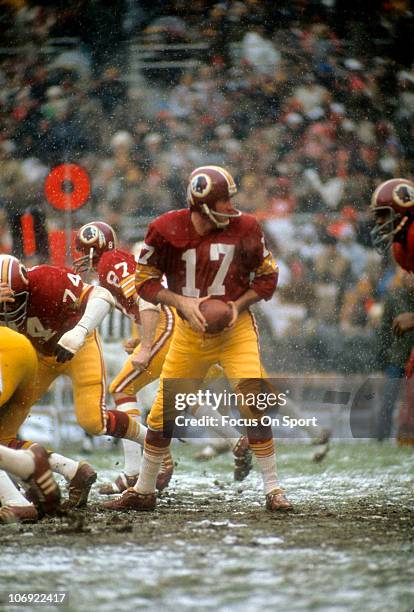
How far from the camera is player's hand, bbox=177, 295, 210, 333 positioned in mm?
5098

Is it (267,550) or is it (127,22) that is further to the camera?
(127,22)

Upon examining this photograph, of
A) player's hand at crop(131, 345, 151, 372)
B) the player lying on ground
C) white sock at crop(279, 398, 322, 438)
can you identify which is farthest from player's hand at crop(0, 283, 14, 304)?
white sock at crop(279, 398, 322, 438)

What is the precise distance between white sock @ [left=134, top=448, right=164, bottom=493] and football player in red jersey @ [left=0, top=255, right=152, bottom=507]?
0.81 feet

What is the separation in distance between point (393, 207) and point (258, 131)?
7.97 m

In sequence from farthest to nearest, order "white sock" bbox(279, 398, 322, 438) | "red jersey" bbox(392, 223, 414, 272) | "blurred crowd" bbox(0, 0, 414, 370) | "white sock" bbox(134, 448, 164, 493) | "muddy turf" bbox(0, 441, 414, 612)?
1. "blurred crowd" bbox(0, 0, 414, 370)
2. "white sock" bbox(279, 398, 322, 438)
3. "white sock" bbox(134, 448, 164, 493)
4. "red jersey" bbox(392, 223, 414, 272)
5. "muddy turf" bbox(0, 441, 414, 612)

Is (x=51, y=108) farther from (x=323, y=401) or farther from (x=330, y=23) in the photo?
(x=323, y=401)

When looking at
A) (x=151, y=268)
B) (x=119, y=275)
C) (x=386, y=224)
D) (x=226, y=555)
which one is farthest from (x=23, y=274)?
(x=226, y=555)

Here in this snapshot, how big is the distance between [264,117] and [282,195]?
109 cm

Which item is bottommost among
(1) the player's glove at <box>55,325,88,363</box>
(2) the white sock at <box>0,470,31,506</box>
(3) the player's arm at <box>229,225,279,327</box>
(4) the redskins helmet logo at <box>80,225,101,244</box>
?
(2) the white sock at <box>0,470,31,506</box>

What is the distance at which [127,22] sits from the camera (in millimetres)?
11508

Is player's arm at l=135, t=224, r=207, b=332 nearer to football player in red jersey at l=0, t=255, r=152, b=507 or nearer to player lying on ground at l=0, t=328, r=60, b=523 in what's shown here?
football player in red jersey at l=0, t=255, r=152, b=507

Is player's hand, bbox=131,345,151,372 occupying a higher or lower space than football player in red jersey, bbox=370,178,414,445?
lower

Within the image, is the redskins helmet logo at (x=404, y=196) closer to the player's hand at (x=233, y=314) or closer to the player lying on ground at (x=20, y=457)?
the player's hand at (x=233, y=314)

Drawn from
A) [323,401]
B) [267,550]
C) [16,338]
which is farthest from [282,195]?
[267,550]
